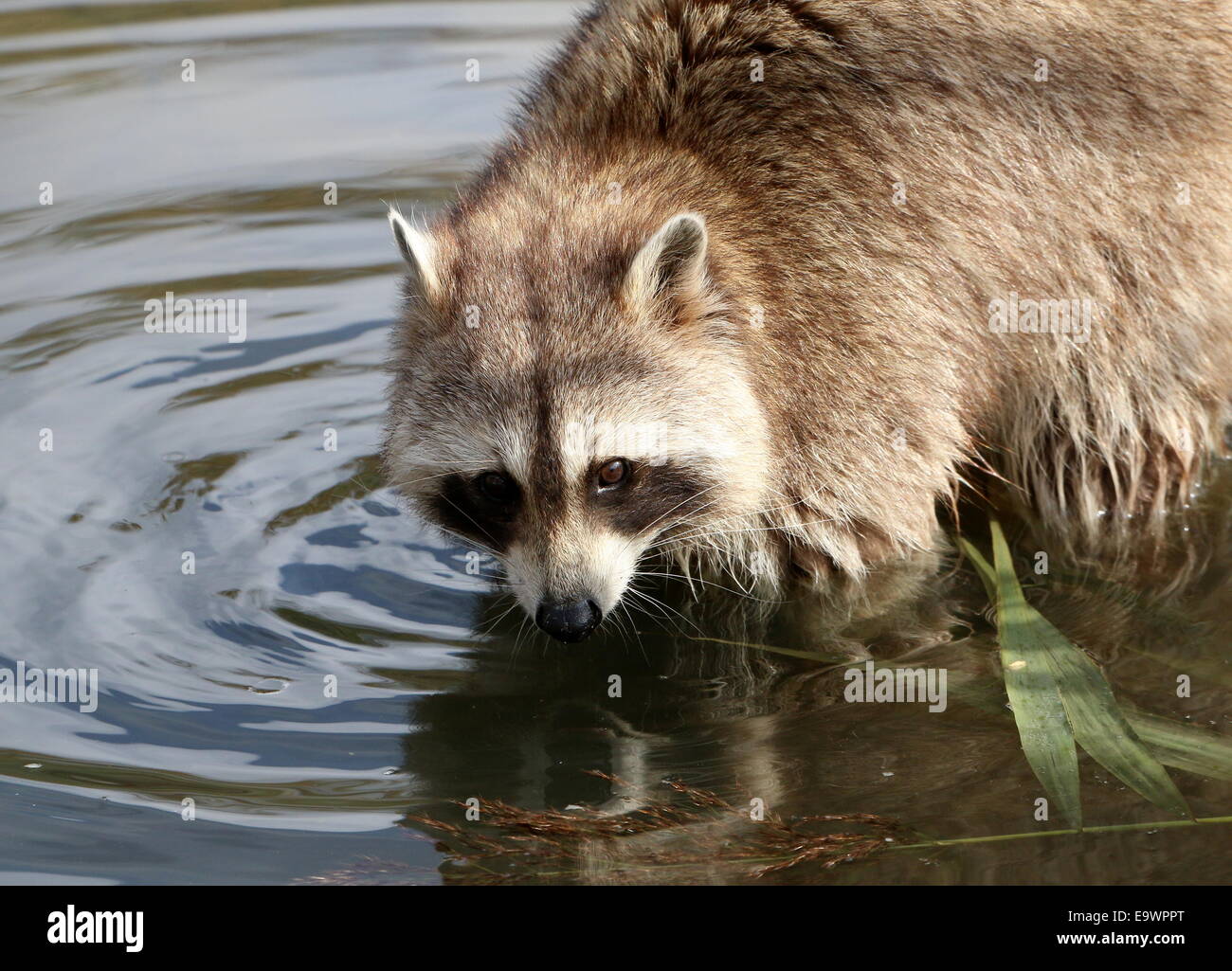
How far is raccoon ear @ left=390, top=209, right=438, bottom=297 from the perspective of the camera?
4902mm

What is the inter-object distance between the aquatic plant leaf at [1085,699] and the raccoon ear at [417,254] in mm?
2260

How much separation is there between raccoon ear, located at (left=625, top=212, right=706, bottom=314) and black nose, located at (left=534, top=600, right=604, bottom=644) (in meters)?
0.98

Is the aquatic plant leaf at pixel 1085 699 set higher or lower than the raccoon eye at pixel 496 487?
lower

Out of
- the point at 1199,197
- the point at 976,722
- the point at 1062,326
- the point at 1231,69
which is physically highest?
the point at 1231,69

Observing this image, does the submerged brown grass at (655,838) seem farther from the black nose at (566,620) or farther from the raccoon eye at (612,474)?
the raccoon eye at (612,474)

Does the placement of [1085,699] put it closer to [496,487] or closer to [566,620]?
[566,620]

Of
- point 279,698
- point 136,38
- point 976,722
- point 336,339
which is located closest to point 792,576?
point 976,722

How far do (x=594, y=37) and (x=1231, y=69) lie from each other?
2.36 m

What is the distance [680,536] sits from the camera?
5203mm

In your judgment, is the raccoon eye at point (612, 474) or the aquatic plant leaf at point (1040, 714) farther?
the raccoon eye at point (612, 474)

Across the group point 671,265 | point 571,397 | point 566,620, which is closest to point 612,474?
point 571,397

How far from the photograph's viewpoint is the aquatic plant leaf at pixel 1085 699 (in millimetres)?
4387

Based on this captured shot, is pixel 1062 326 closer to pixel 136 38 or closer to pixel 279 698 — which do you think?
pixel 279 698

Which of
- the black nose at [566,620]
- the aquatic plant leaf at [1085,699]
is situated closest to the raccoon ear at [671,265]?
the black nose at [566,620]
